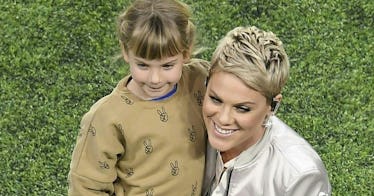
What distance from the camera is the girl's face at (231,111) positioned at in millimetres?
3062

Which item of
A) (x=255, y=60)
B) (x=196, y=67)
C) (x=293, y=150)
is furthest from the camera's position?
(x=196, y=67)

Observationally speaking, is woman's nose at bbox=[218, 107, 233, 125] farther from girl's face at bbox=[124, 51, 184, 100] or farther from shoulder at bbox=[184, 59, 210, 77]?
shoulder at bbox=[184, 59, 210, 77]

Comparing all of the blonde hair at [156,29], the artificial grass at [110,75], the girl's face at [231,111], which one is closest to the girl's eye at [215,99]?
the girl's face at [231,111]

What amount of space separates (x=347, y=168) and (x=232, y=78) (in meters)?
2.32

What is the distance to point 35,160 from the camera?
5.21 meters

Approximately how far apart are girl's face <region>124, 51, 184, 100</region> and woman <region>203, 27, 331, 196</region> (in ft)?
0.48

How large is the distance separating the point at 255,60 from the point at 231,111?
0.78 feet

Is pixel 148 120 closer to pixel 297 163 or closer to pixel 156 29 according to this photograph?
pixel 156 29

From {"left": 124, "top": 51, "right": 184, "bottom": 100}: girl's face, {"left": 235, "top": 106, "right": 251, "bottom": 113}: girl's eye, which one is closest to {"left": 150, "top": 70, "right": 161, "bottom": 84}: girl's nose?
{"left": 124, "top": 51, "right": 184, "bottom": 100}: girl's face

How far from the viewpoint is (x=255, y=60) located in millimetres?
3018

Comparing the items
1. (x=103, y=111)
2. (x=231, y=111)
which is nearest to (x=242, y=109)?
(x=231, y=111)

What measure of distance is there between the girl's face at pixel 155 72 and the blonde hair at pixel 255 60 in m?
0.17

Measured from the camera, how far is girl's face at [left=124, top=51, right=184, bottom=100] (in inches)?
122

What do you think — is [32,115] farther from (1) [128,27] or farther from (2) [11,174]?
(1) [128,27]
